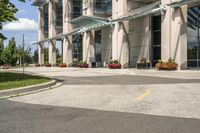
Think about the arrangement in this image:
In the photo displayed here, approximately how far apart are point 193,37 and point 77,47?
33403 millimetres

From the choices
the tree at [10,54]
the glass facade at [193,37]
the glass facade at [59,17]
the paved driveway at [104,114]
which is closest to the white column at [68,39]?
the glass facade at [59,17]

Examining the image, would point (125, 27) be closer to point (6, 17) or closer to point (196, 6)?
point (196, 6)

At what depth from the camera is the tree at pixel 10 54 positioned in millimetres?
90438

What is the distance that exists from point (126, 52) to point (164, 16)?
408 inches

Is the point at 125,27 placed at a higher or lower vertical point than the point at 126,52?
higher

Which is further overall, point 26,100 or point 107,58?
point 107,58

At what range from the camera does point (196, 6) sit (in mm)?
40625

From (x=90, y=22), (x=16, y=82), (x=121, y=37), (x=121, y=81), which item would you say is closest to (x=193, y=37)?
(x=121, y=37)

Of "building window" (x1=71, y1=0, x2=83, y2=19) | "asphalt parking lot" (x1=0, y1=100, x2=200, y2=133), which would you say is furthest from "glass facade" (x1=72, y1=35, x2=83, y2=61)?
"asphalt parking lot" (x1=0, y1=100, x2=200, y2=133)

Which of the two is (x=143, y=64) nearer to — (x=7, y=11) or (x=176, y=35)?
(x=176, y=35)

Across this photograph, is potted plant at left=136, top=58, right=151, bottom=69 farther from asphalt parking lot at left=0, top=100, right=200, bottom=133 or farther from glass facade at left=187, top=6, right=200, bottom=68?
asphalt parking lot at left=0, top=100, right=200, bottom=133

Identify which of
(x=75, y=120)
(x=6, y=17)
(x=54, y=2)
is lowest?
(x=75, y=120)

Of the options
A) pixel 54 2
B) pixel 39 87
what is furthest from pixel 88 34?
pixel 39 87

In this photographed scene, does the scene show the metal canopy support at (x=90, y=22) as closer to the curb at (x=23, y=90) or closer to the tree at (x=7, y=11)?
the tree at (x=7, y=11)
